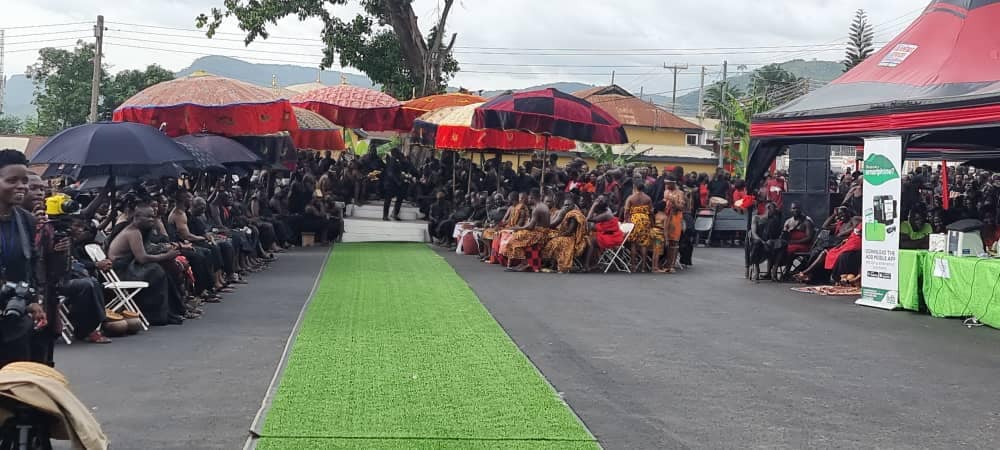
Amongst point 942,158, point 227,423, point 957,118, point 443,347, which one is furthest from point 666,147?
point 227,423

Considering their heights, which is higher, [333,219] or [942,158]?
[942,158]

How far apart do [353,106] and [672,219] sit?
377 inches

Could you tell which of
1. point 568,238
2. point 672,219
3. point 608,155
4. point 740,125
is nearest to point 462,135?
point 568,238

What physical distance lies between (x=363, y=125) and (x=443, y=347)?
16.7 metres

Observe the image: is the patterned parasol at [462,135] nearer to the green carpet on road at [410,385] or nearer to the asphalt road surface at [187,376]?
the green carpet on road at [410,385]

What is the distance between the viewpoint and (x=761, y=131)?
54.4 feet

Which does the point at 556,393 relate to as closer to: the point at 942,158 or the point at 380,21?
the point at 942,158

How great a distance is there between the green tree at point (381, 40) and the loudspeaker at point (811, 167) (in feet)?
46.5

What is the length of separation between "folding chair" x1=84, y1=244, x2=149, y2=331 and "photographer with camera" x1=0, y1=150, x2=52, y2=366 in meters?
4.94

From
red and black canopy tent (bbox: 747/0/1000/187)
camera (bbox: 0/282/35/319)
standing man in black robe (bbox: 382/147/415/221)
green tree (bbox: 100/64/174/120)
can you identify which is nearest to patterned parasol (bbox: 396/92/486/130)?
standing man in black robe (bbox: 382/147/415/221)

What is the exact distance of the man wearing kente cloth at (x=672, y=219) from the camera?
18.8 metres

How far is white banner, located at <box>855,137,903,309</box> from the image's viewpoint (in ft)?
46.8

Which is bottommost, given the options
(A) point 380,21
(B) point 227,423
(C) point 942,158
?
(B) point 227,423

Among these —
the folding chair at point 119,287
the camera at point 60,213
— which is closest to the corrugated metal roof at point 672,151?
the folding chair at point 119,287
